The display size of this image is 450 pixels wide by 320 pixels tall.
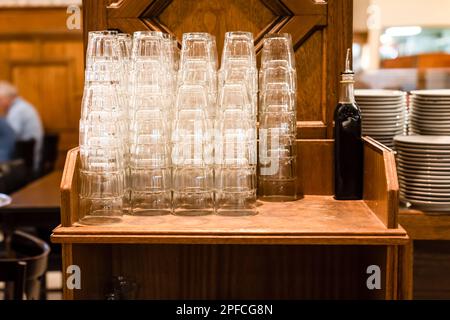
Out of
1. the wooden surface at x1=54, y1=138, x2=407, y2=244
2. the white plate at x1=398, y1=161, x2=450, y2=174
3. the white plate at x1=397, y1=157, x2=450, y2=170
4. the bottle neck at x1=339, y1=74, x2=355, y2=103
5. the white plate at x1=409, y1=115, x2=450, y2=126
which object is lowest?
the wooden surface at x1=54, y1=138, x2=407, y2=244

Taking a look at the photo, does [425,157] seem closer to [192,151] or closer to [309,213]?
[309,213]

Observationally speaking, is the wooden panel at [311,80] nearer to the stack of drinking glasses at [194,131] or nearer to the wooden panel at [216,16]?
the wooden panel at [216,16]

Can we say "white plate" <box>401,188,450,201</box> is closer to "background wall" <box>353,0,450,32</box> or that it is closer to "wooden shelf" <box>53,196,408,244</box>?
"wooden shelf" <box>53,196,408,244</box>

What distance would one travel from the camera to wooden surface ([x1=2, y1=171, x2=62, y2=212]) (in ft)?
11.8

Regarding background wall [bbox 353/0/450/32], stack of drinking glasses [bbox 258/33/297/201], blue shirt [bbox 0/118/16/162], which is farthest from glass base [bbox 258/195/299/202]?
background wall [bbox 353/0/450/32]

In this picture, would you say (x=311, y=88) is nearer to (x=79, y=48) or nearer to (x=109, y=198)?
(x=109, y=198)

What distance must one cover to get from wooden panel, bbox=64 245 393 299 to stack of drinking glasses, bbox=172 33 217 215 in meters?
0.28

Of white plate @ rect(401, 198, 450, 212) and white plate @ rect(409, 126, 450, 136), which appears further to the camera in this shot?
white plate @ rect(409, 126, 450, 136)

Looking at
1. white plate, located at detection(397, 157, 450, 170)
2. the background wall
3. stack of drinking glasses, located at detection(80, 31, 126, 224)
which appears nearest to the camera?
stack of drinking glasses, located at detection(80, 31, 126, 224)

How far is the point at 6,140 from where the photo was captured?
A: 19.3 ft

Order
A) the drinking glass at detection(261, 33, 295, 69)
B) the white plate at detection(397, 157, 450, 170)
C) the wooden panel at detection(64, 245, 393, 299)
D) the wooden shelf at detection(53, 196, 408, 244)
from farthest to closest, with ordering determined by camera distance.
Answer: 1. the white plate at detection(397, 157, 450, 170)
2. the wooden panel at detection(64, 245, 393, 299)
3. the drinking glass at detection(261, 33, 295, 69)
4. the wooden shelf at detection(53, 196, 408, 244)

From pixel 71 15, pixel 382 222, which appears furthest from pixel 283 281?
pixel 71 15

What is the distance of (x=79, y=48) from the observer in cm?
711

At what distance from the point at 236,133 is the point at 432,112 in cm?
88
